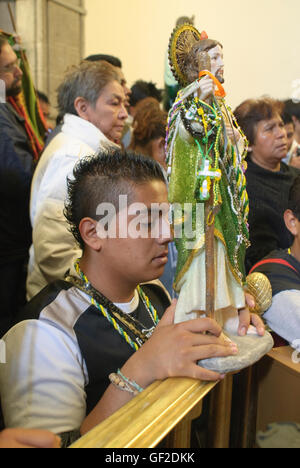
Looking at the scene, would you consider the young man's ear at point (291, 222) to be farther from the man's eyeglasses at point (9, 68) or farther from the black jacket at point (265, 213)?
the man's eyeglasses at point (9, 68)

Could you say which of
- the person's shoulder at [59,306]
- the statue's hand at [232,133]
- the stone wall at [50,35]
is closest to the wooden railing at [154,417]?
the person's shoulder at [59,306]

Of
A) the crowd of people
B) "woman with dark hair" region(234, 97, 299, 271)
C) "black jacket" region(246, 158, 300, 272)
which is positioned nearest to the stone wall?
the crowd of people

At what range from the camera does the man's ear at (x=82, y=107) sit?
1.62m

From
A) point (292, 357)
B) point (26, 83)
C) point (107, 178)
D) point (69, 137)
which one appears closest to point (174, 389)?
point (292, 357)

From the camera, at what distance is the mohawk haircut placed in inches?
37.4

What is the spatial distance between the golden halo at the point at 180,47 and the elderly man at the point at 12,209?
83cm

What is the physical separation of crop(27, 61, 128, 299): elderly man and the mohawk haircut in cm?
32

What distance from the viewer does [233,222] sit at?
0.89 metres

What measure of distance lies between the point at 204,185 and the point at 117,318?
35cm

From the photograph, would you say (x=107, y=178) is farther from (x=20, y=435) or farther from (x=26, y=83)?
(x=26, y=83)

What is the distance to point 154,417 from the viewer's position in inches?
23.9

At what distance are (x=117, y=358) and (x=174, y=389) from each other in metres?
0.22

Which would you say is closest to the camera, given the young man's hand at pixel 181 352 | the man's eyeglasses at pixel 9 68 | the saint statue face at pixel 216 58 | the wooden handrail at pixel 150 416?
the wooden handrail at pixel 150 416

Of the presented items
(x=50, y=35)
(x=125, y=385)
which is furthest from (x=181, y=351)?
(x=50, y=35)
